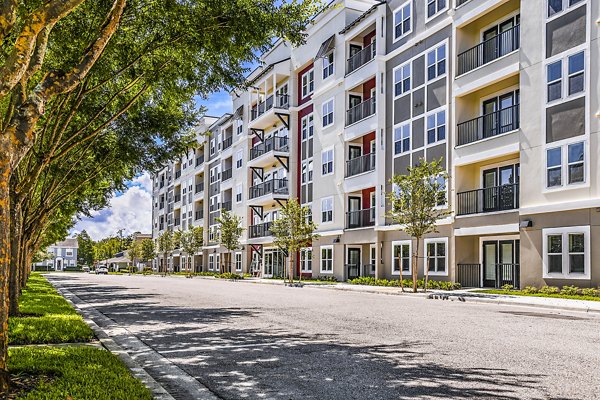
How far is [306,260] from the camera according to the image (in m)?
44.7

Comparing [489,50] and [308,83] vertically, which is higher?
[308,83]

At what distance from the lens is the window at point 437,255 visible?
29.5 m

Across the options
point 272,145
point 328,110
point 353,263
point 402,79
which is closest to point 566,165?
point 402,79

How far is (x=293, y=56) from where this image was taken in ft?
158

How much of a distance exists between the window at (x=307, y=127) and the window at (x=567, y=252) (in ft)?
79.3

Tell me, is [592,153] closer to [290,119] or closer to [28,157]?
[28,157]

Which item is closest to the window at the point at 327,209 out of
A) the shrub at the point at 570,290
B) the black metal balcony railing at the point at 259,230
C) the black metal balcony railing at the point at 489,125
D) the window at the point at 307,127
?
the window at the point at 307,127

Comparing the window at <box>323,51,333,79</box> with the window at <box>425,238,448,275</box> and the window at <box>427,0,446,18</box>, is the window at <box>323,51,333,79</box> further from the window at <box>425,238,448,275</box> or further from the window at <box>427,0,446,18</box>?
the window at <box>425,238,448,275</box>

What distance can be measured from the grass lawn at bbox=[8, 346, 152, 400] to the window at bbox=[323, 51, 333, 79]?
3531 centimetres

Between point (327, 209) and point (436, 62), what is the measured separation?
542 inches

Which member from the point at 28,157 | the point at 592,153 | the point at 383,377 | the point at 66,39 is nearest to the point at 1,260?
the point at 383,377

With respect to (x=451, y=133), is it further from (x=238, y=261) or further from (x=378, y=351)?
(x=238, y=261)

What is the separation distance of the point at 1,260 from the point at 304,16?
806cm

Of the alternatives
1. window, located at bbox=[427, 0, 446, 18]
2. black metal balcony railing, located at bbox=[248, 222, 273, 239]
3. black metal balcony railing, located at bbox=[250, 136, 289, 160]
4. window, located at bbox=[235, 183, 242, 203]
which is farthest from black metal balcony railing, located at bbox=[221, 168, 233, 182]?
window, located at bbox=[427, 0, 446, 18]
